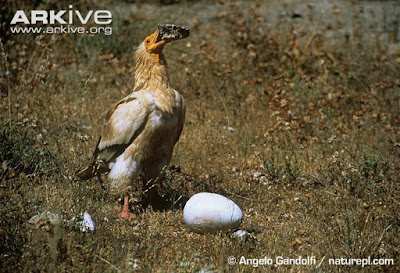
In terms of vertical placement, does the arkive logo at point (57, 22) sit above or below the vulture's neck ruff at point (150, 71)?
below

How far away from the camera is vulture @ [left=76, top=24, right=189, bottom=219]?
5535 millimetres

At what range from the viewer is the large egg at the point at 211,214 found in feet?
16.4


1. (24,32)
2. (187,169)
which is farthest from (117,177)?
(24,32)

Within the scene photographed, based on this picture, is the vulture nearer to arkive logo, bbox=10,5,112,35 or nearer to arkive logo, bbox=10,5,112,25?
arkive logo, bbox=10,5,112,25

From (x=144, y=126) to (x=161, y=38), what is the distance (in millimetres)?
768

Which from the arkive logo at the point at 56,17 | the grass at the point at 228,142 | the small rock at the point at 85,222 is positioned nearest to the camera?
the small rock at the point at 85,222

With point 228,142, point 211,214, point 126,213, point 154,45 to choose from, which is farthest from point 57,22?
point 211,214

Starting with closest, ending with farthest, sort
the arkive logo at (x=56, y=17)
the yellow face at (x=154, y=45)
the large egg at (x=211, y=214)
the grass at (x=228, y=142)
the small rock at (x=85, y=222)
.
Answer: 1. the small rock at (x=85, y=222)
2. the grass at (x=228, y=142)
3. the large egg at (x=211, y=214)
4. the yellow face at (x=154, y=45)
5. the arkive logo at (x=56, y=17)

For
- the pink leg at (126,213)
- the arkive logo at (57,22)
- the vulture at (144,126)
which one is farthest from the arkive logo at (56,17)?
the pink leg at (126,213)

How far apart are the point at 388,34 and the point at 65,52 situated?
454 cm

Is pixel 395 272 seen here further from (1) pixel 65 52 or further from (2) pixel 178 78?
(1) pixel 65 52

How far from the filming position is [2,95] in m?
7.65

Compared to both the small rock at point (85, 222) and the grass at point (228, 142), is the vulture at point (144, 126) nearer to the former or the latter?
the grass at point (228, 142)

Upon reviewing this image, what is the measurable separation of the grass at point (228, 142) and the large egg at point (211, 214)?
3.5 inches
